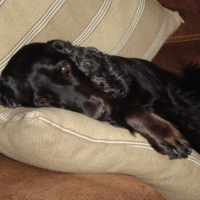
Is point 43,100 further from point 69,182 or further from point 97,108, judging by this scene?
point 69,182

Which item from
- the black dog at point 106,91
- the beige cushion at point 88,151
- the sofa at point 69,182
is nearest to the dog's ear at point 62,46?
the black dog at point 106,91

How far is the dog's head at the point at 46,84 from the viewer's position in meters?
1.59

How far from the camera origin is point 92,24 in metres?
1.97

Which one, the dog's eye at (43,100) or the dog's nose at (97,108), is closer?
the dog's nose at (97,108)

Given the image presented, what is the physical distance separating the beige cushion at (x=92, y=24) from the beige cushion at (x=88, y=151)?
0.68 metres

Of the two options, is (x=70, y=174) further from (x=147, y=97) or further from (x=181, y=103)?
(x=181, y=103)

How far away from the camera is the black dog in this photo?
4.87 ft

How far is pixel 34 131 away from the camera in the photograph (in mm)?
1092

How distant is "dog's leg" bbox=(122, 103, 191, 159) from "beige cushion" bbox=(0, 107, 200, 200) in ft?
0.14

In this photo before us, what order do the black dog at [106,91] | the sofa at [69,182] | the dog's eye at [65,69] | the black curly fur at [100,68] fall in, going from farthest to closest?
the black curly fur at [100,68]
the dog's eye at [65,69]
the black dog at [106,91]
the sofa at [69,182]

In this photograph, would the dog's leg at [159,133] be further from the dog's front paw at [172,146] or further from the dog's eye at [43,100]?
the dog's eye at [43,100]

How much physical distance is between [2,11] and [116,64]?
91cm

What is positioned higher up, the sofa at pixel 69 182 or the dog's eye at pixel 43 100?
the dog's eye at pixel 43 100

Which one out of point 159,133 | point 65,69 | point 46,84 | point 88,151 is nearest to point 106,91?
point 65,69
